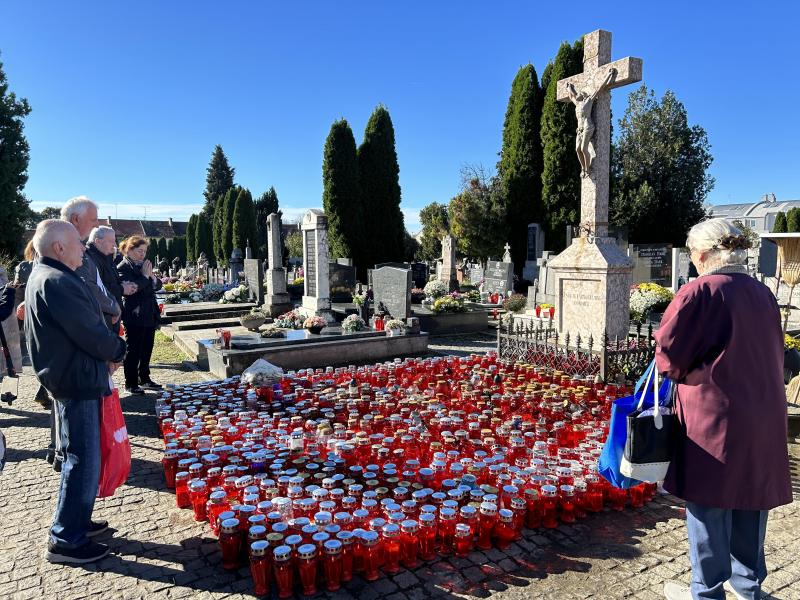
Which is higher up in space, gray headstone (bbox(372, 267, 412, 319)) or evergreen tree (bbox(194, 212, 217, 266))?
evergreen tree (bbox(194, 212, 217, 266))

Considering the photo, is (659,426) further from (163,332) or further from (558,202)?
(558,202)

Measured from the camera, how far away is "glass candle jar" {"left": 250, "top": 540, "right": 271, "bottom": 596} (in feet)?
8.78

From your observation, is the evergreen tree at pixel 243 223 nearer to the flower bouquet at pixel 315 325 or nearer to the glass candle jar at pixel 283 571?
A: the flower bouquet at pixel 315 325

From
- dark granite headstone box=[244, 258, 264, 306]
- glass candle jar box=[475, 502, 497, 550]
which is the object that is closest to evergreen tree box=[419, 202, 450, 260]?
dark granite headstone box=[244, 258, 264, 306]

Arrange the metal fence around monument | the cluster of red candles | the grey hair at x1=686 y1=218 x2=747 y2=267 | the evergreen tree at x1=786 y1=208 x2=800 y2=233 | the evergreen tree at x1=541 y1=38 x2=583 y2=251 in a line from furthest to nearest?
the evergreen tree at x1=786 y1=208 x2=800 y2=233 < the evergreen tree at x1=541 y1=38 x2=583 y2=251 < the metal fence around monument < the cluster of red candles < the grey hair at x1=686 y1=218 x2=747 y2=267

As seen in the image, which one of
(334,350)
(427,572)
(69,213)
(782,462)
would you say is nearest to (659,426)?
(782,462)

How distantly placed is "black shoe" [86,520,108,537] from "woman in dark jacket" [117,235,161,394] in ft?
12.8

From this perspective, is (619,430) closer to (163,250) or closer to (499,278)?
(499,278)

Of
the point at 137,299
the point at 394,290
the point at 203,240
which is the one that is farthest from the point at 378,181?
the point at 203,240

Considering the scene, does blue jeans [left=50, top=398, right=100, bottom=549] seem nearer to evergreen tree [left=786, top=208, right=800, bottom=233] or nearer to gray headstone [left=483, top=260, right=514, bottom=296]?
gray headstone [left=483, top=260, right=514, bottom=296]

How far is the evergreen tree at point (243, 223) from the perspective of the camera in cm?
3525

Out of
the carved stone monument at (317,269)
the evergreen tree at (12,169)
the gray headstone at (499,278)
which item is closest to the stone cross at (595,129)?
the carved stone monument at (317,269)

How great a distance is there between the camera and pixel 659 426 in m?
2.31

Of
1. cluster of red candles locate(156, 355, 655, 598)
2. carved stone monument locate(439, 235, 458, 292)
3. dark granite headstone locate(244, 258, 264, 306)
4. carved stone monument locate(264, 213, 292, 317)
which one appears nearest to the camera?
cluster of red candles locate(156, 355, 655, 598)
